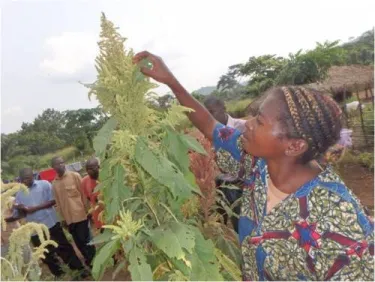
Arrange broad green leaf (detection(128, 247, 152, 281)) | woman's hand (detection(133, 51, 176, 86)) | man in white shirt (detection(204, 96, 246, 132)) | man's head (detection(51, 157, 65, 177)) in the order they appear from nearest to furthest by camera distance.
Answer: broad green leaf (detection(128, 247, 152, 281)) → woman's hand (detection(133, 51, 176, 86)) → man in white shirt (detection(204, 96, 246, 132)) → man's head (detection(51, 157, 65, 177))

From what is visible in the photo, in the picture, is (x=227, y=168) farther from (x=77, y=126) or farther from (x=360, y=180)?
(x=77, y=126)

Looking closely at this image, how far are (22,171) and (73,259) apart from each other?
1388mm

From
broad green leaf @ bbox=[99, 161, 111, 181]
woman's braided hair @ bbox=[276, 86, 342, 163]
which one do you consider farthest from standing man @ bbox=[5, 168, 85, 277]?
woman's braided hair @ bbox=[276, 86, 342, 163]

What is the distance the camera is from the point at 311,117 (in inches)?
59.2

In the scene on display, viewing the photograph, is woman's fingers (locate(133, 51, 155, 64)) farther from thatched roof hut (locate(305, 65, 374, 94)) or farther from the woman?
thatched roof hut (locate(305, 65, 374, 94))

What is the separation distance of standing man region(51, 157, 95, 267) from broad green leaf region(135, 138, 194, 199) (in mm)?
Answer: 3914

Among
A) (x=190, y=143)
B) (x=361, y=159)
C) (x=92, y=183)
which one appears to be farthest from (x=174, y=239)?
(x=361, y=159)

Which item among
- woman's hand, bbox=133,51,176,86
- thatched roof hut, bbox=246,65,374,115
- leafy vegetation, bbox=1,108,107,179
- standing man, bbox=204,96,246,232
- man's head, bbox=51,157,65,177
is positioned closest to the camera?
woman's hand, bbox=133,51,176,86

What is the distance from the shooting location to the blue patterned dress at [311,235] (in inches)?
54.0

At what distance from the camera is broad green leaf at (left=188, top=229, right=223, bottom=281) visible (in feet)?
5.05

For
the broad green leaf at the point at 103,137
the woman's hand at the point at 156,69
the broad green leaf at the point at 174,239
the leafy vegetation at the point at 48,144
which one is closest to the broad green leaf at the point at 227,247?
the broad green leaf at the point at 174,239

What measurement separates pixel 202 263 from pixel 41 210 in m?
3.83

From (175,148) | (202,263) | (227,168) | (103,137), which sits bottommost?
(202,263)

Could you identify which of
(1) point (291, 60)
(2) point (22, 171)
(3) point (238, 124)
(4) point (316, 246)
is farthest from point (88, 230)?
(1) point (291, 60)
